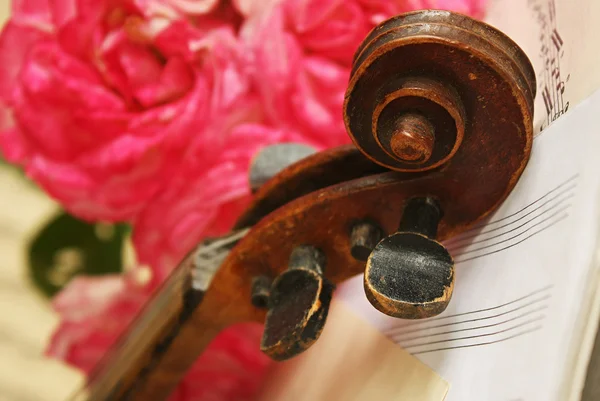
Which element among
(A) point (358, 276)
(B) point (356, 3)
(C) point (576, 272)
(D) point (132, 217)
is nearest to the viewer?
(C) point (576, 272)

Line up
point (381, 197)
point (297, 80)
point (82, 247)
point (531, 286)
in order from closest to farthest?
1. point (531, 286)
2. point (381, 197)
3. point (297, 80)
4. point (82, 247)

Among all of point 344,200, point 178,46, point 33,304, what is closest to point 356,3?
point 178,46

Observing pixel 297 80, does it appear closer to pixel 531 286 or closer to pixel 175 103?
pixel 175 103

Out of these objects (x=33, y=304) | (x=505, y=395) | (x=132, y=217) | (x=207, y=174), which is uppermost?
(x=505, y=395)

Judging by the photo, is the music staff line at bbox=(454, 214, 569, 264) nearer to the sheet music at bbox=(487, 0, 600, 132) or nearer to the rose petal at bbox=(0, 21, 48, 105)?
the sheet music at bbox=(487, 0, 600, 132)

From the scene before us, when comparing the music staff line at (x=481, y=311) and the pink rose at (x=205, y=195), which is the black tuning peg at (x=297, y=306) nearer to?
the music staff line at (x=481, y=311)

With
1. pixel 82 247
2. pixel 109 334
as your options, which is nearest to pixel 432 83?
pixel 109 334

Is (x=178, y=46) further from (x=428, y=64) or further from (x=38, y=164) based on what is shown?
(x=428, y=64)

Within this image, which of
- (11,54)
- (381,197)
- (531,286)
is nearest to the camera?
(531,286)
